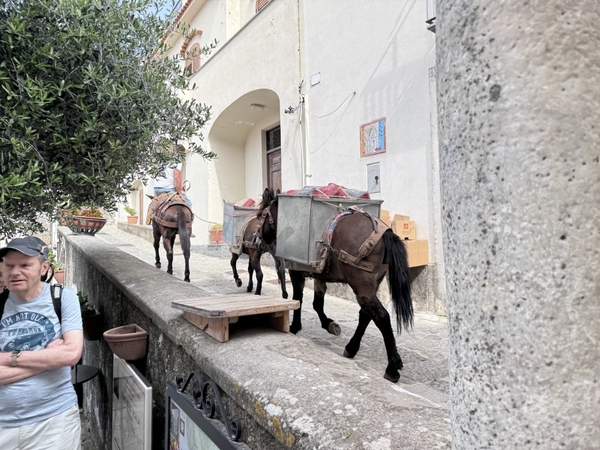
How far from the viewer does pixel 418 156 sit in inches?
251

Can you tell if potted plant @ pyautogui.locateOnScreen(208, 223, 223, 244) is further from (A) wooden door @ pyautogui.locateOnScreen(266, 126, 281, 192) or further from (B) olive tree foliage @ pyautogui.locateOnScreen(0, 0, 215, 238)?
(B) olive tree foliage @ pyautogui.locateOnScreen(0, 0, 215, 238)

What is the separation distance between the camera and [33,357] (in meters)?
2.14

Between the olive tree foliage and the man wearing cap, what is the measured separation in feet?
1.32

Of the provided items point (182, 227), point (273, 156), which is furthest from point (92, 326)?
point (273, 156)

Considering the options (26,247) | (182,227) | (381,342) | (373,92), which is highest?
(373,92)

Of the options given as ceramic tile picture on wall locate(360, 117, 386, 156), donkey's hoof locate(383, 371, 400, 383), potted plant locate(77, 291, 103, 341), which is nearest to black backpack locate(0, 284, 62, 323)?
potted plant locate(77, 291, 103, 341)

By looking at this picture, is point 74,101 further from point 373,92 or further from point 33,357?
point 373,92

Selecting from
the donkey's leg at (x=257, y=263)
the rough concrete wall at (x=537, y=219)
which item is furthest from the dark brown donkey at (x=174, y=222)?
the rough concrete wall at (x=537, y=219)

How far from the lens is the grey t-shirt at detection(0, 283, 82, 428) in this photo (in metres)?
2.19

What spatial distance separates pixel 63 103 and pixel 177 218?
4.67 m

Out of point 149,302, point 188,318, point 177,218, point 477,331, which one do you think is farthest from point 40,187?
point 177,218

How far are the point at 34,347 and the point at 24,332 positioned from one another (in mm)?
94

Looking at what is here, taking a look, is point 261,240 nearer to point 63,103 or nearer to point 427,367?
point 427,367

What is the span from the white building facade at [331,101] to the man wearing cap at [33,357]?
2.93m
